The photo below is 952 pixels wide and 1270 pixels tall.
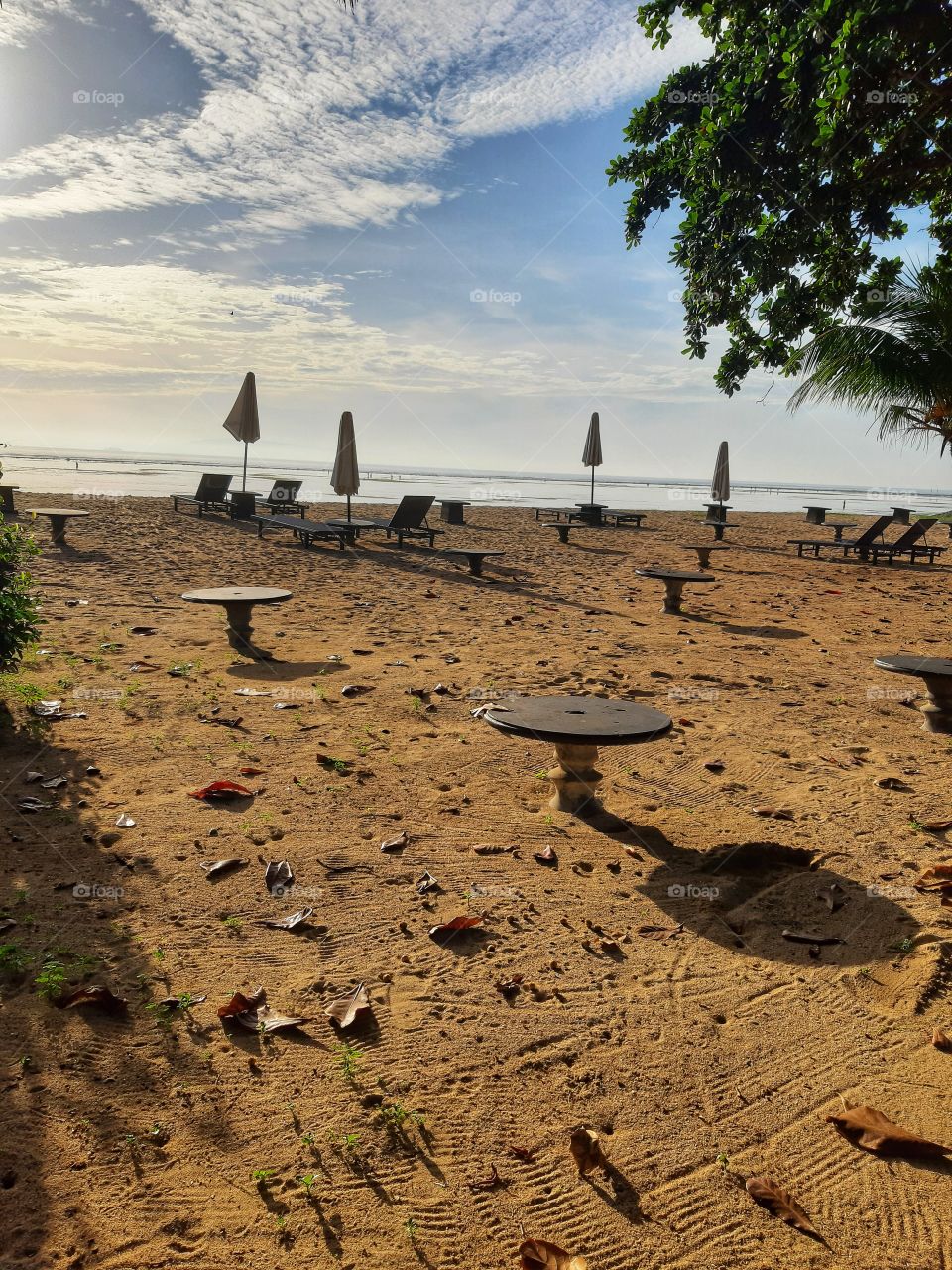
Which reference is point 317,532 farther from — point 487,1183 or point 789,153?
point 487,1183

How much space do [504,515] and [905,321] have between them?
18621 mm

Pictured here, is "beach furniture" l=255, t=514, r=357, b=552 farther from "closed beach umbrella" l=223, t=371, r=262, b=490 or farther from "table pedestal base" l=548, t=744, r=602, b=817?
"table pedestal base" l=548, t=744, r=602, b=817

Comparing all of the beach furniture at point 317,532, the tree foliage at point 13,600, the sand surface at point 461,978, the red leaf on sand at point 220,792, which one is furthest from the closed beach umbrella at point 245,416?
the red leaf on sand at point 220,792

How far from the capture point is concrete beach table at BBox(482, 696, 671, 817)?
404cm

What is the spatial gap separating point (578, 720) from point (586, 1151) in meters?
2.30

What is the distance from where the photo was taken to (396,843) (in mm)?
3975

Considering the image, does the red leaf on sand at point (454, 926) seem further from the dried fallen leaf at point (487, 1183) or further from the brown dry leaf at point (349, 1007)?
the dried fallen leaf at point (487, 1183)

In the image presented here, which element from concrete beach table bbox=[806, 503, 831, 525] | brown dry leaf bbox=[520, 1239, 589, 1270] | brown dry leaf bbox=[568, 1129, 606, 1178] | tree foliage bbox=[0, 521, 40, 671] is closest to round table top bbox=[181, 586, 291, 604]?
tree foliage bbox=[0, 521, 40, 671]

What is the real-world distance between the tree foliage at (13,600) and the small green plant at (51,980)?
299 centimetres

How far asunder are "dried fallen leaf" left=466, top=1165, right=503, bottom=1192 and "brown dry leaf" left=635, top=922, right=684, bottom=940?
1.36 m

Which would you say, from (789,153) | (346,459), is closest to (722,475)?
(346,459)

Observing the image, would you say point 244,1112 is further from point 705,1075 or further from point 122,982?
point 705,1075

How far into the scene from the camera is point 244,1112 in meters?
2.31

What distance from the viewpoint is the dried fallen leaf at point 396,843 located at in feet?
12.9
